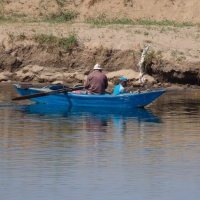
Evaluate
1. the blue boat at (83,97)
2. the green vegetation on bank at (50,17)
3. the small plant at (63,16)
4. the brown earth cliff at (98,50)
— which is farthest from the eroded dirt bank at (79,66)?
the blue boat at (83,97)

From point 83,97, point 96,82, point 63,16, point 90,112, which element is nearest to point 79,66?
point 63,16

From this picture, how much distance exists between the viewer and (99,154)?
55.5 ft

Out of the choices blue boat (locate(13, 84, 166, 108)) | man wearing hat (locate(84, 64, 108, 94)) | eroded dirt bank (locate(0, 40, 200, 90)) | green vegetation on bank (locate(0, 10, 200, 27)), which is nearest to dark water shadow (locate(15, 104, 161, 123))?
blue boat (locate(13, 84, 166, 108))

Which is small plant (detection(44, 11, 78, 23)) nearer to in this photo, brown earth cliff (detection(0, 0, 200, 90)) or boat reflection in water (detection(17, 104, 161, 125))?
brown earth cliff (detection(0, 0, 200, 90))

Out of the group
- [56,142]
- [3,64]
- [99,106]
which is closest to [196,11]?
[3,64]

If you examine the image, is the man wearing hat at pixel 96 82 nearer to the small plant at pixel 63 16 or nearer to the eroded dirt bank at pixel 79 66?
the eroded dirt bank at pixel 79 66

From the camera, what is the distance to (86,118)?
23656 millimetres

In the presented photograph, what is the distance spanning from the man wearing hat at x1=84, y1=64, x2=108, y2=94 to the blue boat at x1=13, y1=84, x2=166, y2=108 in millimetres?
228

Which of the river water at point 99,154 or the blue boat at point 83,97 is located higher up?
the blue boat at point 83,97

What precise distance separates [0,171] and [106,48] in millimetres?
19397

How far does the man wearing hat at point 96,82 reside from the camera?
2627 centimetres

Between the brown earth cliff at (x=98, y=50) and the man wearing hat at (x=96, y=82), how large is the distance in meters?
6.66

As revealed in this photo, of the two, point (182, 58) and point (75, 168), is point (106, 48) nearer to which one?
point (182, 58)

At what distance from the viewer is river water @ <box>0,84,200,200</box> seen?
1379 cm
